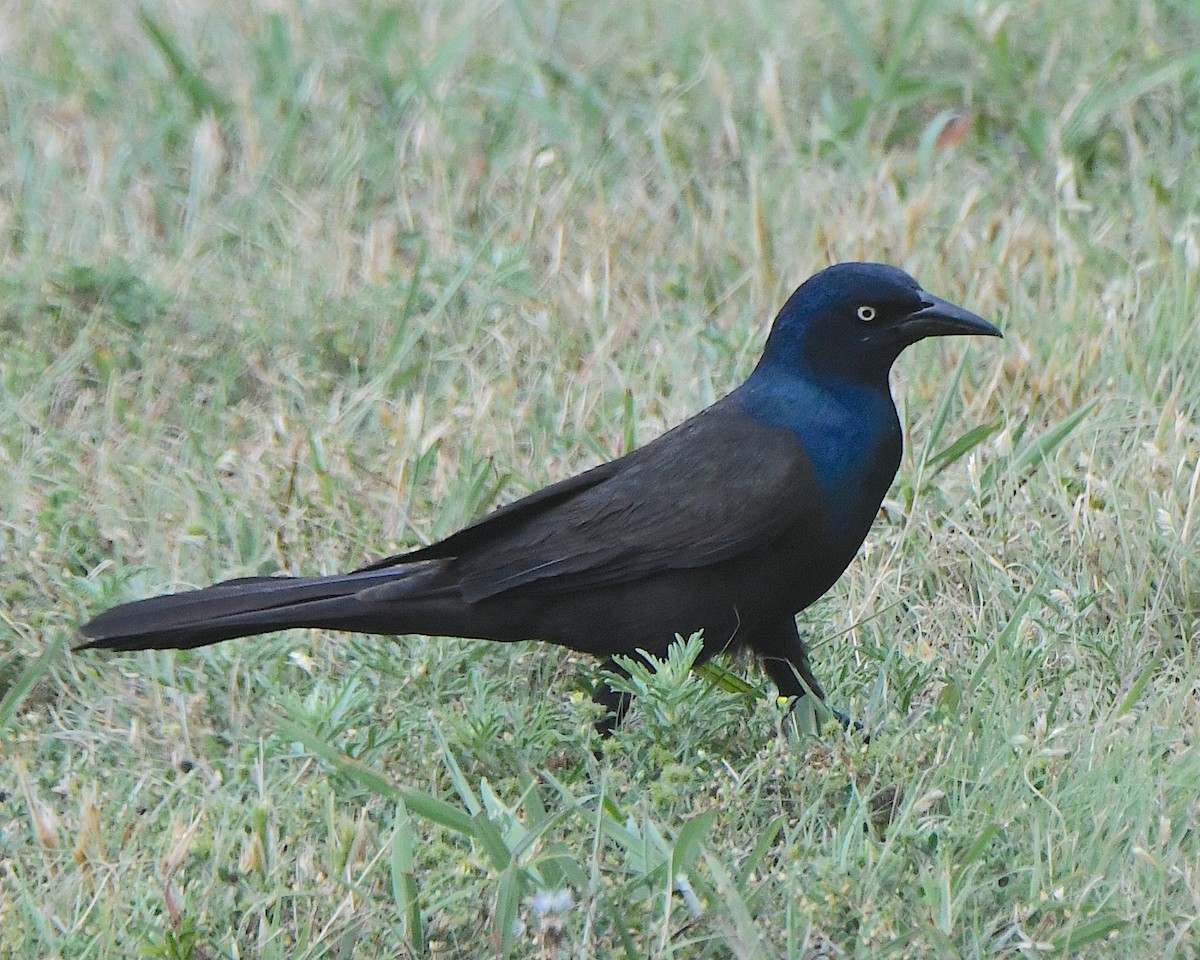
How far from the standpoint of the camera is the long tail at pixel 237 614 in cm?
365

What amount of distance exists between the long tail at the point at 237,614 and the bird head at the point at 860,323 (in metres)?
0.94

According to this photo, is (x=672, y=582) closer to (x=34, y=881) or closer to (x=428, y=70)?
(x=34, y=881)

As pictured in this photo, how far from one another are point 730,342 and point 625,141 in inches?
47.4

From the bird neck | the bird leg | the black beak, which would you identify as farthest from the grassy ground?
the black beak

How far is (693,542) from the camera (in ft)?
12.1

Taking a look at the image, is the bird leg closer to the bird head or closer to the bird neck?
the bird neck

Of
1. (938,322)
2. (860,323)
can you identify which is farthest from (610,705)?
(938,322)

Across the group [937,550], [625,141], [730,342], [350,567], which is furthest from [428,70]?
[937,550]

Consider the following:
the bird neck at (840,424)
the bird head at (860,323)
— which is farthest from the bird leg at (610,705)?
the bird head at (860,323)

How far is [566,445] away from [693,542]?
108cm

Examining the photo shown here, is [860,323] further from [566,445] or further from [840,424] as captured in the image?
[566,445]

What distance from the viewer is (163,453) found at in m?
4.79

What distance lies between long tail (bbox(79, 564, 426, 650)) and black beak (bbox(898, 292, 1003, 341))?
3.74 ft

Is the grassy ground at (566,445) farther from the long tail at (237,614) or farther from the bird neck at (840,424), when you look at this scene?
the bird neck at (840,424)
